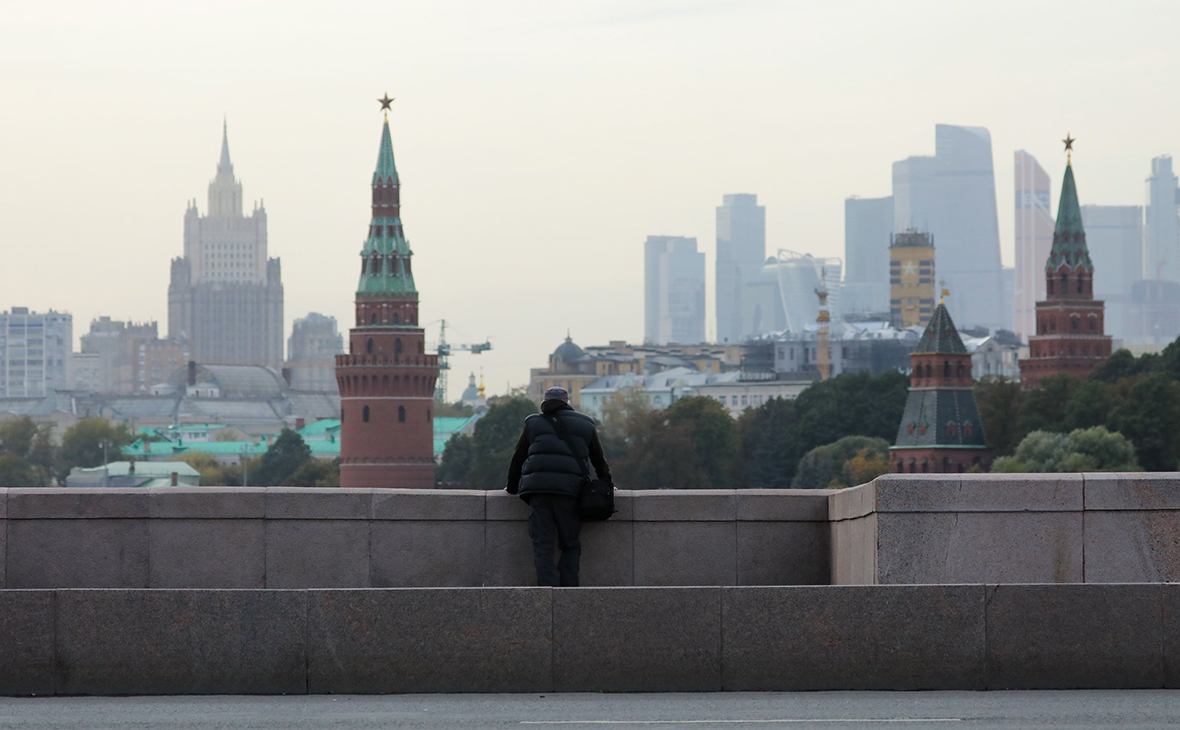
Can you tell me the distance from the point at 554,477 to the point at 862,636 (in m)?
2.74

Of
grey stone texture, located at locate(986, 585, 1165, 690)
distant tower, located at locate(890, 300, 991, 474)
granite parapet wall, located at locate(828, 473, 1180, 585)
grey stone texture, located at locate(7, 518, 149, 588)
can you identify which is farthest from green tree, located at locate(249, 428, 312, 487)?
grey stone texture, located at locate(986, 585, 1165, 690)

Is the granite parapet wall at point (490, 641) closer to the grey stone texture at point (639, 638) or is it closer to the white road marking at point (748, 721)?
the grey stone texture at point (639, 638)

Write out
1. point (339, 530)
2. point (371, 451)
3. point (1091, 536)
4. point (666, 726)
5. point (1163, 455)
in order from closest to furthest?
point (666, 726) → point (1091, 536) → point (339, 530) → point (1163, 455) → point (371, 451)

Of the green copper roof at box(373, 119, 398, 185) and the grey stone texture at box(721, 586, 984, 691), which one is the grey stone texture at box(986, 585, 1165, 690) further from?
the green copper roof at box(373, 119, 398, 185)

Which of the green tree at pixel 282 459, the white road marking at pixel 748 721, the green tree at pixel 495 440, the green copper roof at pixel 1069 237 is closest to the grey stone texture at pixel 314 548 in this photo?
the white road marking at pixel 748 721

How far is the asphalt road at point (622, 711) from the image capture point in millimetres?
13688

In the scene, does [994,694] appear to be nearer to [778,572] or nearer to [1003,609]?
[1003,609]

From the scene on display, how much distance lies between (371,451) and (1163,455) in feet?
153

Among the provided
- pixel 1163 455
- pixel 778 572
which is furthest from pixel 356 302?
pixel 778 572

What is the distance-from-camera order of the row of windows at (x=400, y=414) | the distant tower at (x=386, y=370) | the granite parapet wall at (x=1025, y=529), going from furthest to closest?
the row of windows at (x=400, y=414), the distant tower at (x=386, y=370), the granite parapet wall at (x=1025, y=529)

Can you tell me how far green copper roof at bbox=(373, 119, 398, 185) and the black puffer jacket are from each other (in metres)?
129

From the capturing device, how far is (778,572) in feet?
59.9

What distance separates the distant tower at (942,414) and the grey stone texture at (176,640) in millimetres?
112866

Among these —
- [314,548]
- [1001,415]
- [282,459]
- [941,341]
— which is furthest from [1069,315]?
[314,548]
